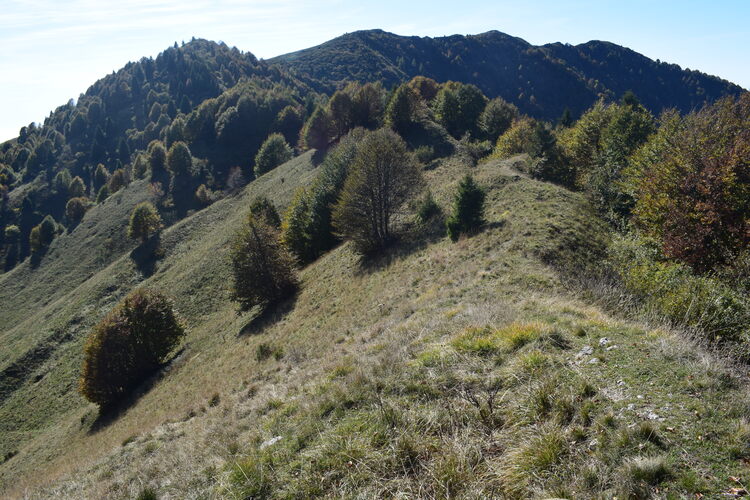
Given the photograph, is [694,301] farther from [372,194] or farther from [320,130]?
[320,130]

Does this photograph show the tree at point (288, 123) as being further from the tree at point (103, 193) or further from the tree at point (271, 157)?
the tree at point (103, 193)

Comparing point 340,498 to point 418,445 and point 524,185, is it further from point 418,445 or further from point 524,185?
point 524,185

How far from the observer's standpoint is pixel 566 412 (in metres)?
5.84

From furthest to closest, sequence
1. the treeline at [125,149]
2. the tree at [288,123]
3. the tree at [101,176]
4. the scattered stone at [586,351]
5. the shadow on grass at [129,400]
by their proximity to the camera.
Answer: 1. the tree at [101,176]
2. the tree at [288,123]
3. the treeline at [125,149]
4. the shadow on grass at [129,400]
5. the scattered stone at [586,351]

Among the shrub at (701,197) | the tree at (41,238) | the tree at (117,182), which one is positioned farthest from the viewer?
the tree at (117,182)

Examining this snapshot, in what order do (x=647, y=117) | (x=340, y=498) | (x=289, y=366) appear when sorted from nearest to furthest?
(x=340, y=498)
(x=289, y=366)
(x=647, y=117)

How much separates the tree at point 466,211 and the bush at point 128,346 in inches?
1105

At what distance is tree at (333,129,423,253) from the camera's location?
34531mm

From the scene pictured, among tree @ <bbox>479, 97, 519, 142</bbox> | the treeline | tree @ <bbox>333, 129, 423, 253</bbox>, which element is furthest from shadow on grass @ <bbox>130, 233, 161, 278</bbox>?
tree @ <bbox>479, 97, 519, 142</bbox>

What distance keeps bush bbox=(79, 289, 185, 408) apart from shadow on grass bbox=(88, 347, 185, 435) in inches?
25.0

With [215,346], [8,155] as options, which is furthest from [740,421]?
[8,155]

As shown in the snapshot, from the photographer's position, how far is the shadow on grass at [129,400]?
1054 inches

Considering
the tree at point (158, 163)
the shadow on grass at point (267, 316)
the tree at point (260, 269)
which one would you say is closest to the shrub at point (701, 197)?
the shadow on grass at point (267, 316)

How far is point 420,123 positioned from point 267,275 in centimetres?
4159
